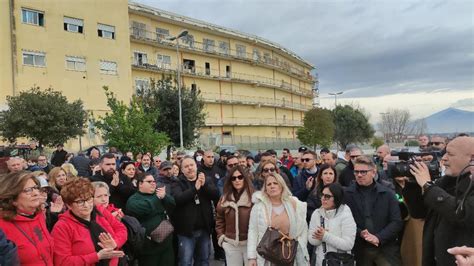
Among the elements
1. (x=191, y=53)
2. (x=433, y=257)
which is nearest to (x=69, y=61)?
(x=191, y=53)

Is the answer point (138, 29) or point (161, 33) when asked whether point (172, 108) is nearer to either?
point (138, 29)

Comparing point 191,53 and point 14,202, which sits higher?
point 191,53

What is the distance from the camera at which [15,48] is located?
26.8 meters

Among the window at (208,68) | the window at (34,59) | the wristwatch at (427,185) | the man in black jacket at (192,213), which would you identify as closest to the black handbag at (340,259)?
the wristwatch at (427,185)

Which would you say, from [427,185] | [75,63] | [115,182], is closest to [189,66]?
[75,63]

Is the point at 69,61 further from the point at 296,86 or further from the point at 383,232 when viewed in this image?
the point at 296,86

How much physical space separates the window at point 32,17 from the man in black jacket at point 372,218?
29150 mm

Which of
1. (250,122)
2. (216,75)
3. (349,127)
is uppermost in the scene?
(216,75)

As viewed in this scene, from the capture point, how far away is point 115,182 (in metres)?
5.75

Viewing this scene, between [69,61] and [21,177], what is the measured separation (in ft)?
96.6

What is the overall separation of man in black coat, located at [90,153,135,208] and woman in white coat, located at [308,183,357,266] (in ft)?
9.06

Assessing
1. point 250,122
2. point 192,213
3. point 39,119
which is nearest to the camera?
point 192,213

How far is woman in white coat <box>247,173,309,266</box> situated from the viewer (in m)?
4.50

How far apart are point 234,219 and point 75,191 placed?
2.01 m
